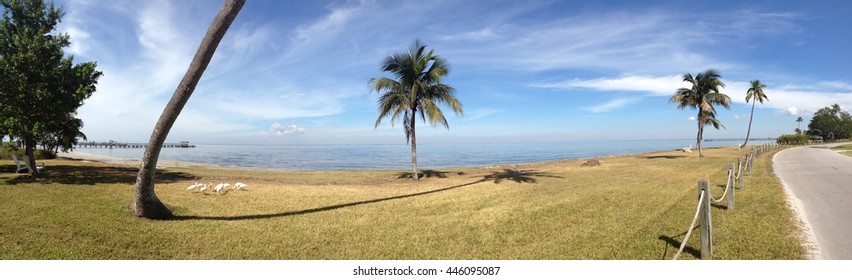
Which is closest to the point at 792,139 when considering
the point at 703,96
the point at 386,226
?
the point at 703,96

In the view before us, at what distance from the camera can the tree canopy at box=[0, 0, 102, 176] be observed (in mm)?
13070

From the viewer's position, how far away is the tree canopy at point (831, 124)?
284 feet

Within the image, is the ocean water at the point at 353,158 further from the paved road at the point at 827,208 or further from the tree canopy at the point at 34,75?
the paved road at the point at 827,208

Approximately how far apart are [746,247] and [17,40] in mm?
22054

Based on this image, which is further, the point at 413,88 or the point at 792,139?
the point at 792,139

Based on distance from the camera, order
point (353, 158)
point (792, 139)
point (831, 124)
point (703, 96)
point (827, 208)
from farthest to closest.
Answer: point (831, 124)
point (792, 139)
point (353, 158)
point (703, 96)
point (827, 208)

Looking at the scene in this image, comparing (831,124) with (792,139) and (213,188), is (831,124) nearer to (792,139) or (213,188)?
(792,139)

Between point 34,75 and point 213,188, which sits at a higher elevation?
point 34,75

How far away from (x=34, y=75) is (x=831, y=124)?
13070cm

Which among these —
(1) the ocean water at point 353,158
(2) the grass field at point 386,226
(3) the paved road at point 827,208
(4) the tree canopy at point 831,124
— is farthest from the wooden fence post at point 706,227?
(4) the tree canopy at point 831,124

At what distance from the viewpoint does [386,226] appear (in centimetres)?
793

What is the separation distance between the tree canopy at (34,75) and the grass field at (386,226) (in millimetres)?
3060
